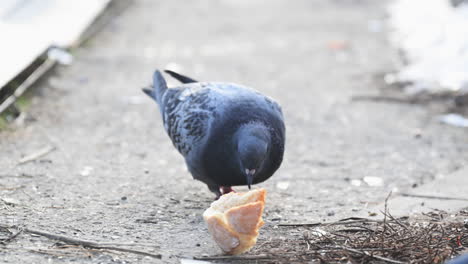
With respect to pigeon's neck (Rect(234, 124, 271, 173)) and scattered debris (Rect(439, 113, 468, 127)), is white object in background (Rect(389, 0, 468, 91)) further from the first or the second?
pigeon's neck (Rect(234, 124, 271, 173))

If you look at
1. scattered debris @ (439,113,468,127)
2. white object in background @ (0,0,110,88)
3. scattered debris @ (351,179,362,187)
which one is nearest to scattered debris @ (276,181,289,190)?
scattered debris @ (351,179,362,187)

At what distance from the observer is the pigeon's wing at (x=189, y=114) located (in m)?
4.22

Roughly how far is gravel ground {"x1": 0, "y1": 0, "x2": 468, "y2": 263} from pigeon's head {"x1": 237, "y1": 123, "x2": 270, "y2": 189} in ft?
1.29

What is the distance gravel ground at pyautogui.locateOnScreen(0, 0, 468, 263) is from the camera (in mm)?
3936

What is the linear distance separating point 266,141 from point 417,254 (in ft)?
3.55

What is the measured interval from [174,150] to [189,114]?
1244mm

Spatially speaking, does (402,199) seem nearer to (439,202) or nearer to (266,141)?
(439,202)

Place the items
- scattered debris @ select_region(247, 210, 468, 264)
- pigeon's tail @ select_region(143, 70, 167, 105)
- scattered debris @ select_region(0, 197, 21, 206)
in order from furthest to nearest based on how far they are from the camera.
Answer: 1. pigeon's tail @ select_region(143, 70, 167, 105)
2. scattered debris @ select_region(0, 197, 21, 206)
3. scattered debris @ select_region(247, 210, 468, 264)

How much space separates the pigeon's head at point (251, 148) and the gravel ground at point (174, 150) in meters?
0.39

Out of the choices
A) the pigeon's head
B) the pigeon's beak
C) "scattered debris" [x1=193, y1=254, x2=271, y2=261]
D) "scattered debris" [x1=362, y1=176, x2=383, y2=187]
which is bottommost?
"scattered debris" [x1=362, y1=176, x2=383, y2=187]

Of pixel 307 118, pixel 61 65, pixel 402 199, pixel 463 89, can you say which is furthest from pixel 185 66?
pixel 402 199

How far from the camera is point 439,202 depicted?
14.3 feet

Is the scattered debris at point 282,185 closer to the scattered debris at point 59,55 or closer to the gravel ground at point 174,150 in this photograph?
the gravel ground at point 174,150

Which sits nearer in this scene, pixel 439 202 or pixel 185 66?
pixel 439 202
